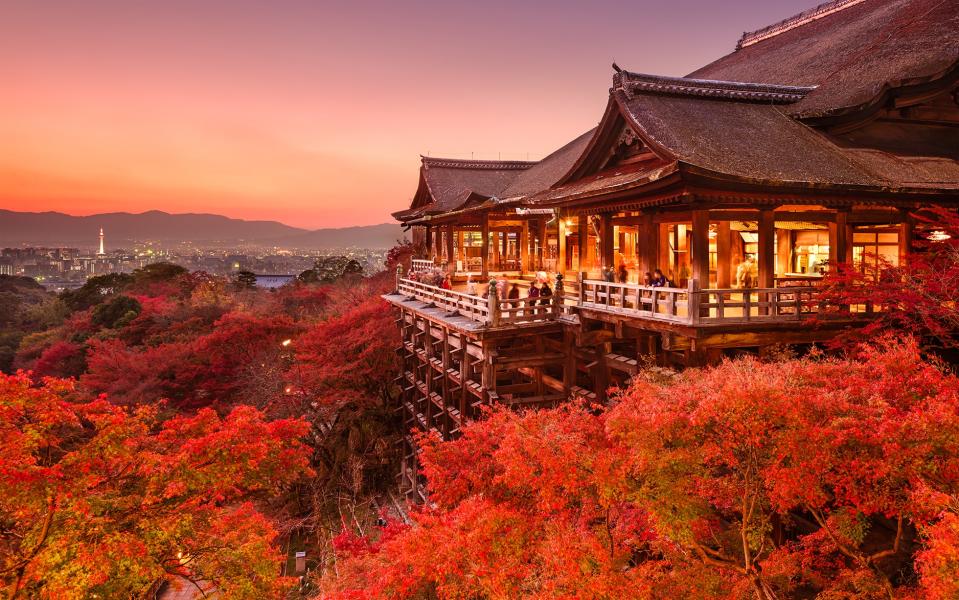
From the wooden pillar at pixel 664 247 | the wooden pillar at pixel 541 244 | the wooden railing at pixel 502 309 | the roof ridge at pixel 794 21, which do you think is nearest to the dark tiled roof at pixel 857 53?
the roof ridge at pixel 794 21

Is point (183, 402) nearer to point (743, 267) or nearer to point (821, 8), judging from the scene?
point (743, 267)

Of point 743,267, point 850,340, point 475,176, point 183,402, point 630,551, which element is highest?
point 475,176

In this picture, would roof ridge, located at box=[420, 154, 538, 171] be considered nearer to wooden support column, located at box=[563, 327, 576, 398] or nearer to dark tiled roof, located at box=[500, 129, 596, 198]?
dark tiled roof, located at box=[500, 129, 596, 198]

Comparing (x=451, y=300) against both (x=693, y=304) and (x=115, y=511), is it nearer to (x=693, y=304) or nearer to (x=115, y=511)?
(x=693, y=304)

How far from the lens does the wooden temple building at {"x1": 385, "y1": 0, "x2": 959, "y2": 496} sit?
40.9ft

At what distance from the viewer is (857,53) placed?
18.7m

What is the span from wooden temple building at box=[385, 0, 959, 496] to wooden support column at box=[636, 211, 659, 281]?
56 millimetres

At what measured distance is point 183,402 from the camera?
27.1m

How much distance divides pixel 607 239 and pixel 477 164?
65.8 feet

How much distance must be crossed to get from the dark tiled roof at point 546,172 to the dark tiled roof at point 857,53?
756 cm

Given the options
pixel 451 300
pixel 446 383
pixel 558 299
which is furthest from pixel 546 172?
pixel 558 299

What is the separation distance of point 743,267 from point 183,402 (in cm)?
2565

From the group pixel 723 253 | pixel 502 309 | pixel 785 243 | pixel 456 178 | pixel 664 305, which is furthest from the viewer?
pixel 456 178

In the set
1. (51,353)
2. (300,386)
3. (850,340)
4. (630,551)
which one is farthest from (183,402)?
(850,340)
